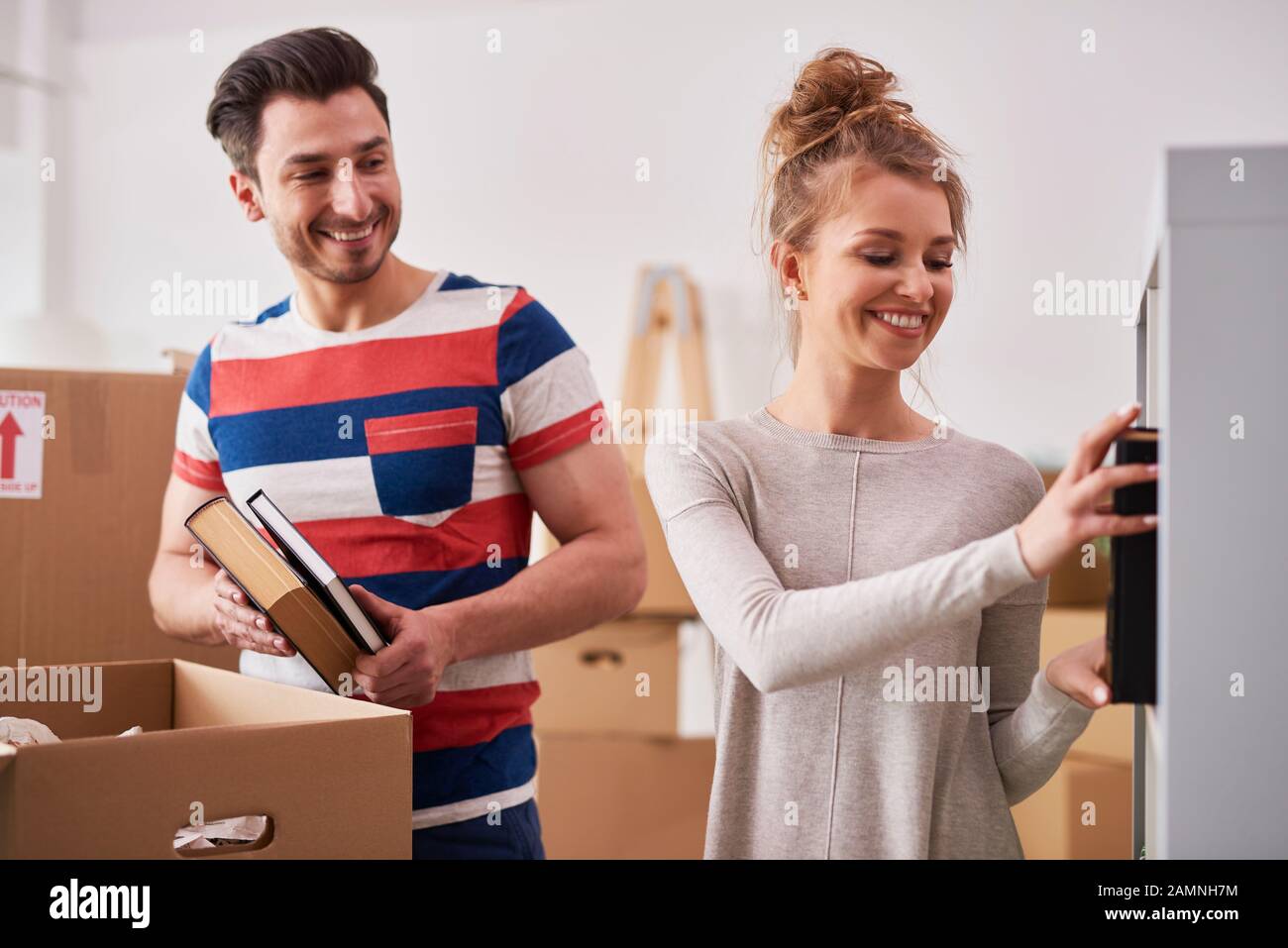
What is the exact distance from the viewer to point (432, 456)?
109 cm

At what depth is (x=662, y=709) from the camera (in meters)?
2.30

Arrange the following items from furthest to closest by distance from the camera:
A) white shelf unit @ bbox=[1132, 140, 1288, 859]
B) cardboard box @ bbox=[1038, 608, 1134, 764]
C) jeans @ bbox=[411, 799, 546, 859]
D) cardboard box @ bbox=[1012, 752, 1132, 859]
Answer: cardboard box @ bbox=[1012, 752, 1132, 859]
cardboard box @ bbox=[1038, 608, 1134, 764]
jeans @ bbox=[411, 799, 546, 859]
white shelf unit @ bbox=[1132, 140, 1288, 859]

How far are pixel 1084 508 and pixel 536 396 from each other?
600 millimetres

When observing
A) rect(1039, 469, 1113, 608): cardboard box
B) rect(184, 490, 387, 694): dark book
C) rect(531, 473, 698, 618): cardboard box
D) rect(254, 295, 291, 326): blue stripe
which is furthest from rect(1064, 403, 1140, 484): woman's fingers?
rect(531, 473, 698, 618): cardboard box

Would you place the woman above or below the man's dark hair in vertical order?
below

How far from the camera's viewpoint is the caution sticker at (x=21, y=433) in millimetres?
1303

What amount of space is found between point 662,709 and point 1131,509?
173cm

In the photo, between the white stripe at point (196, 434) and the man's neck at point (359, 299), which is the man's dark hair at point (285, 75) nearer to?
the man's neck at point (359, 299)

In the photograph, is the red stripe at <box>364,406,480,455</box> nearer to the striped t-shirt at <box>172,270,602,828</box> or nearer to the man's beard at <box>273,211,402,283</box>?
the striped t-shirt at <box>172,270,602,828</box>

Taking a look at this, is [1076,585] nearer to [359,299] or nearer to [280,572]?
[359,299]

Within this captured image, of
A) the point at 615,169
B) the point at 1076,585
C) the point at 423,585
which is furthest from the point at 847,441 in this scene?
the point at 615,169

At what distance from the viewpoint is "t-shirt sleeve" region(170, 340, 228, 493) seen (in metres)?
1.20

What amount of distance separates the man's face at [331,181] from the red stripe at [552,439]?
0.23 m
